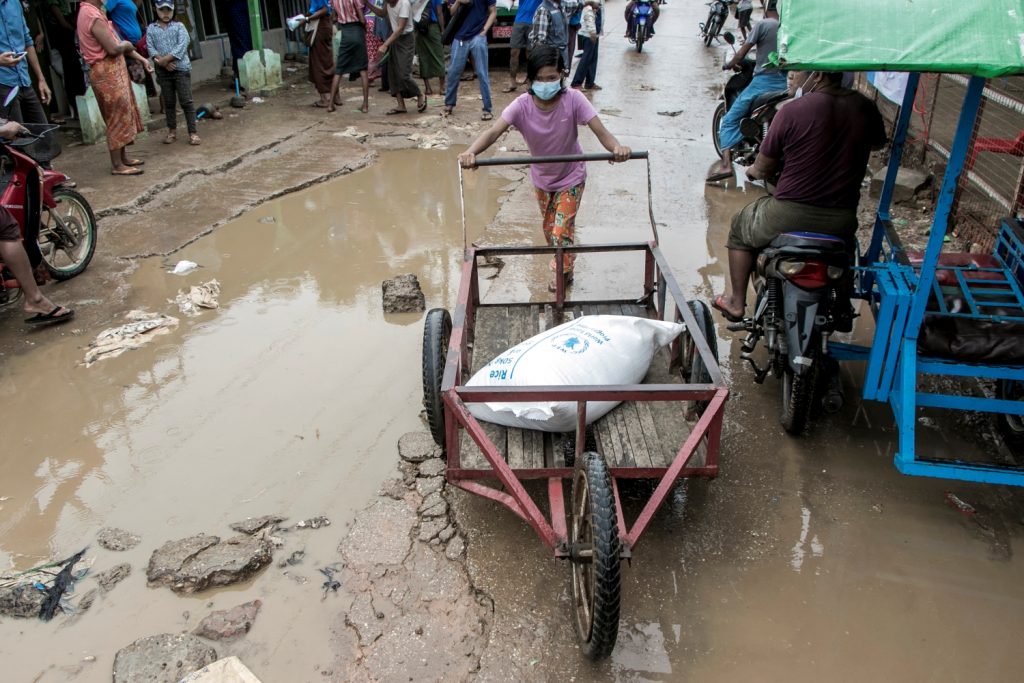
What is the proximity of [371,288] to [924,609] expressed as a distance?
392 cm

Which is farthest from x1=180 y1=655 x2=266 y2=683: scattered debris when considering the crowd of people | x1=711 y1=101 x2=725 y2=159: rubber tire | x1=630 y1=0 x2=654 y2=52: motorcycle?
x1=630 y1=0 x2=654 y2=52: motorcycle

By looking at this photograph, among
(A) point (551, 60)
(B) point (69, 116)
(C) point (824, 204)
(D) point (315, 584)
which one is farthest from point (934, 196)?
(B) point (69, 116)

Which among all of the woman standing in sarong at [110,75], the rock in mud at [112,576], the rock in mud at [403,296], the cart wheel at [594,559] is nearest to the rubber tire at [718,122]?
the rock in mud at [403,296]

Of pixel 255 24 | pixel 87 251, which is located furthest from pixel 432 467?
pixel 255 24

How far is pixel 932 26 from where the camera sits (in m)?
2.72

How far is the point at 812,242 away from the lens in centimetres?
365

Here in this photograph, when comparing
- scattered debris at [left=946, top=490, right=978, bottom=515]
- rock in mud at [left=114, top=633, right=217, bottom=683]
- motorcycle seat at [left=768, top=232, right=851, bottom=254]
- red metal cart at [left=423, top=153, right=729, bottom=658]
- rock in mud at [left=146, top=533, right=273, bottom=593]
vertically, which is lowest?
scattered debris at [left=946, top=490, right=978, bottom=515]

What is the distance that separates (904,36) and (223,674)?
322 centimetres

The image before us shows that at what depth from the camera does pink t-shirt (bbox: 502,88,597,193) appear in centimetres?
459

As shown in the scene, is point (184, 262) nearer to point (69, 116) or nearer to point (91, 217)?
point (91, 217)

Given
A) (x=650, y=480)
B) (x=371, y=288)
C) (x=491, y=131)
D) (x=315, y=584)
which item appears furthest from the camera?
(x=371, y=288)

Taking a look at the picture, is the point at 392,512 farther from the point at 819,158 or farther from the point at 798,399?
the point at 819,158

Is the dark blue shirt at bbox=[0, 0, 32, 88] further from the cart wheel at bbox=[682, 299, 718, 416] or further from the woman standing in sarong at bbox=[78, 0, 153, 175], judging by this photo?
the cart wheel at bbox=[682, 299, 718, 416]

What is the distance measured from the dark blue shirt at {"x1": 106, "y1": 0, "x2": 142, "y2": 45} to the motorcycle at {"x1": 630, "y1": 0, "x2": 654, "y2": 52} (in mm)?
9500
